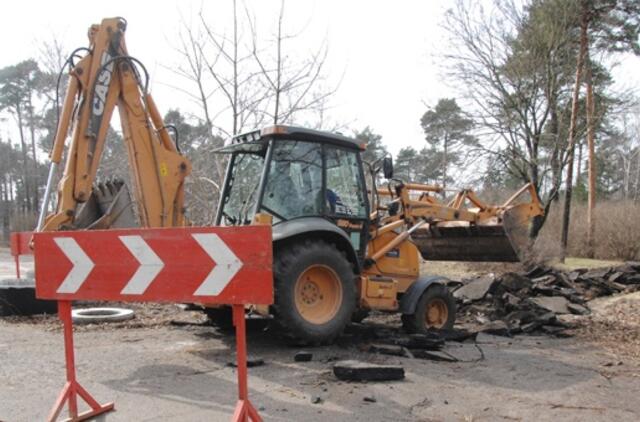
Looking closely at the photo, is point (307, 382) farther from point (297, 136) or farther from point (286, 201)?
point (297, 136)

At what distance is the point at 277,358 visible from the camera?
644 cm

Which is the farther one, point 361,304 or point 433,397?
point 361,304

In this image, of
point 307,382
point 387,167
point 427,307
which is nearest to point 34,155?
point 387,167

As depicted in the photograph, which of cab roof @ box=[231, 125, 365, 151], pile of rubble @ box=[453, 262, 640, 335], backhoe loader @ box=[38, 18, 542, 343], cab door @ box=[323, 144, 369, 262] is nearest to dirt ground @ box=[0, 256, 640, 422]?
pile of rubble @ box=[453, 262, 640, 335]

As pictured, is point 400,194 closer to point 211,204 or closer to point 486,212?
point 486,212

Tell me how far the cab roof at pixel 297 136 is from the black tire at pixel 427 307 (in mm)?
2315

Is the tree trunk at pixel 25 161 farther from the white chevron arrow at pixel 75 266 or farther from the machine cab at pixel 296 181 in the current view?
the white chevron arrow at pixel 75 266

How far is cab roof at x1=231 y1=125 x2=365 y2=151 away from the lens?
23.2ft

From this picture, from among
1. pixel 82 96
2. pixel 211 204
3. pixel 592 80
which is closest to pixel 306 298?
pixel 82 96

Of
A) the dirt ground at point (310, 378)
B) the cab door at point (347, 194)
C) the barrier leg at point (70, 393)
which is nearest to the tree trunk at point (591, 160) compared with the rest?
the dirt ground at point (310, 378)

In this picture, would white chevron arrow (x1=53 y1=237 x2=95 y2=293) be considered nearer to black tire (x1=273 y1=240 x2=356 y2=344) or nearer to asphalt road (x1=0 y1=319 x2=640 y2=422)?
asphalt road (x1=0 y1=319 x2=640 y2=422)

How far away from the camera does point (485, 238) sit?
9.95m

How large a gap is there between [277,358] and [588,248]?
59.4 feet

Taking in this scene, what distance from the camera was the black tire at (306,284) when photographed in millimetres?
6504
